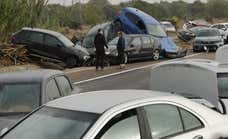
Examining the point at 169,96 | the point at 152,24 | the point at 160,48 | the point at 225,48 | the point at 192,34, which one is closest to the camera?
the point at 169,96

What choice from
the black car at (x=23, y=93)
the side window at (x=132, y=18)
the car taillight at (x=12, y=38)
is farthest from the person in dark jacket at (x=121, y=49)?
the black car at (x=23, y=93)

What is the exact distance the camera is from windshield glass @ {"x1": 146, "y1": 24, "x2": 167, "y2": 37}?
38.8 m

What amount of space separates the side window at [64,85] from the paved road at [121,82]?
9028 millimetres

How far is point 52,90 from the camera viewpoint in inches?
399

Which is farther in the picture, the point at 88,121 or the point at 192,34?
→ the point at 192,34

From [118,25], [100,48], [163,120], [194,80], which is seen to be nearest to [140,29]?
[118,25]

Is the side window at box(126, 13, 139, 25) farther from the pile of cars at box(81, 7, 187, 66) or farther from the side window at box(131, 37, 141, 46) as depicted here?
the side window at box(131, 37, 141, 46)

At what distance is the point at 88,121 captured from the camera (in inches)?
226

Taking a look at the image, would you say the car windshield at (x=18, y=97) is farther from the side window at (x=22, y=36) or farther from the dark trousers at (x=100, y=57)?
the side window at (x=22, y=36)

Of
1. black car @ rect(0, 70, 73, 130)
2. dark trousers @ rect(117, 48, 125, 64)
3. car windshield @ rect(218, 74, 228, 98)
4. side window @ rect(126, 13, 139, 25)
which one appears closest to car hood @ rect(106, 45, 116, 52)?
dark trousers @ rect(117, 48, 125, 64)

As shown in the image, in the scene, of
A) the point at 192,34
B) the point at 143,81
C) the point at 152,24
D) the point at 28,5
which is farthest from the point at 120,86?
the point at 192,34

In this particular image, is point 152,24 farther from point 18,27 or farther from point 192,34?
point 192,34

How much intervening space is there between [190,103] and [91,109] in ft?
4.20

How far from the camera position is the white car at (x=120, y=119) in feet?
19.0
